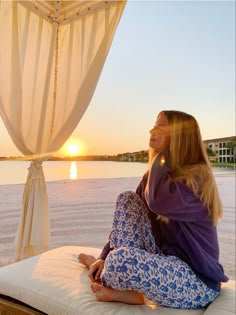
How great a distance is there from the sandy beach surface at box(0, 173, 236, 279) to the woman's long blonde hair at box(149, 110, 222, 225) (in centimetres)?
72

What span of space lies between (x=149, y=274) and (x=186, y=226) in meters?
0.24

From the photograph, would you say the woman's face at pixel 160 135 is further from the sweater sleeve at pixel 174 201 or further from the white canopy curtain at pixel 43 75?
the white canopy curtain at pixel 43 75

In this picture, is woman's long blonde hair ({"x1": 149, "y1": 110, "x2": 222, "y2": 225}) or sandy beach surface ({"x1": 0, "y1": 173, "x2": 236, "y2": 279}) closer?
woman's long blonde hair ({"x1": 149, "y1": 110, "x2": 222, "y2": 225})

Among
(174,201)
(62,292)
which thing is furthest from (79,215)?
(174,201)

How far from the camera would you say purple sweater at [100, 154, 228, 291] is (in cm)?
117

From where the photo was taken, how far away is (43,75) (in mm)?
2066

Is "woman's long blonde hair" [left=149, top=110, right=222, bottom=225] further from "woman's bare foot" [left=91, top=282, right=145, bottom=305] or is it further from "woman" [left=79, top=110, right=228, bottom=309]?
"woman's bare foot" [left=91, top=282, right=145, bottom=305]

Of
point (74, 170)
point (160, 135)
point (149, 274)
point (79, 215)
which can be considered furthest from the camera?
point (79, 215)

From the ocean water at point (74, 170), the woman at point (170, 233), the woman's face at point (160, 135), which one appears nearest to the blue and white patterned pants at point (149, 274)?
the woman at point (170, 233)

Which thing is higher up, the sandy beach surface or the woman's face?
the woman's face

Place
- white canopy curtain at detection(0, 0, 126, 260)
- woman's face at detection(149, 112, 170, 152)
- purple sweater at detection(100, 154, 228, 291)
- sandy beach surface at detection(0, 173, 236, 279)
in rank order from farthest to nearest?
sandy beach surface at detection(0, 173, 236, 279), white canopy curtain at detection(0, 0, 126, 260), woman's face at detection(149, 112, 170, 152), purple sweater at detection(100, 154, 228, 291)

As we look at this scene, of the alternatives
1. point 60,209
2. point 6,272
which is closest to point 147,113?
point 60,209

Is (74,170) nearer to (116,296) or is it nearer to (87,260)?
(87,260)

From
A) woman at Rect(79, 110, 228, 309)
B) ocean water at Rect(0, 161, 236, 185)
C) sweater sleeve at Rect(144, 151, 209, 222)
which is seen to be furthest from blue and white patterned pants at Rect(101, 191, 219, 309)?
ocean water at Rect(0, 161, 236, 185)
